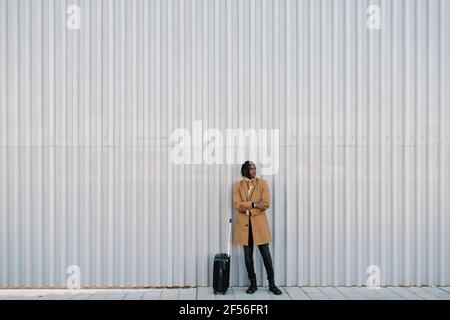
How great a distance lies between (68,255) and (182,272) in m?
1.67

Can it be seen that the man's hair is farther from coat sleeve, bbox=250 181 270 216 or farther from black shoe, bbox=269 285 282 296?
black shoe, bbox=269 285 282 296

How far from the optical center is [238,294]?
8211mm

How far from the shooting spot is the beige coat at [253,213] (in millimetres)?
8211

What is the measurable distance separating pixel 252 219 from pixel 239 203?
29 centimetres

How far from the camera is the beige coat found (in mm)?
8211

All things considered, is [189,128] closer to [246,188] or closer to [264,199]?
[246,188]

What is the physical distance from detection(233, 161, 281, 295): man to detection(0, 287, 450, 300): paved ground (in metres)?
0.25

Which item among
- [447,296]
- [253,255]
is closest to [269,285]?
[253,255]

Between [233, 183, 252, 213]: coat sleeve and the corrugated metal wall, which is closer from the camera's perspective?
[233, 183, 252, 213]: coat sleeve

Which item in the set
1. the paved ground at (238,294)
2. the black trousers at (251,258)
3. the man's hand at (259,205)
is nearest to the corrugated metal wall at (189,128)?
the paved ground at (238,294)

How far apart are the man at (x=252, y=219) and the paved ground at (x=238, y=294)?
25cm

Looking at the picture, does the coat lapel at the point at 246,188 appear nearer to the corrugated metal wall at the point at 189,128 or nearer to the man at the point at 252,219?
the man at the point at 252,219

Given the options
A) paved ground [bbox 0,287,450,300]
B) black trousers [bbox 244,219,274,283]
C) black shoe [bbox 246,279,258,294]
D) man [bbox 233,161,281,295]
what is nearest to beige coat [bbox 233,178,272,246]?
man [bbox 233,161,281,295]

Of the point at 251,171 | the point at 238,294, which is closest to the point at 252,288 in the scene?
the point at 238,294
